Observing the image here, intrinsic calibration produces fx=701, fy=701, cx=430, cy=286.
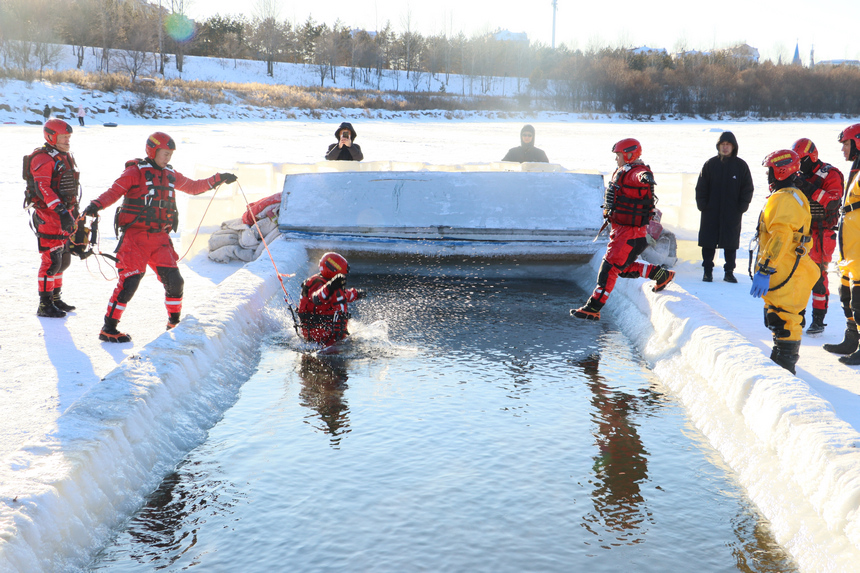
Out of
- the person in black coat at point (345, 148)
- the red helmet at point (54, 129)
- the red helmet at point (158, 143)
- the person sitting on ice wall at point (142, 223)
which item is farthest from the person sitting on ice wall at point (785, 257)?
the person in black coat at point (345, 148)

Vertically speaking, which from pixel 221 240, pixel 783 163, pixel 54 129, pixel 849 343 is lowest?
pixel 849 343

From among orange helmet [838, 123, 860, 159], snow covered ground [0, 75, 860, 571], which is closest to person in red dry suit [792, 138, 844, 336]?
orange helmet [838, 123, 860, 159]

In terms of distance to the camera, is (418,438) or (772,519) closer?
(772,519)

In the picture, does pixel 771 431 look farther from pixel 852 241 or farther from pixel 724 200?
pixel 724 200

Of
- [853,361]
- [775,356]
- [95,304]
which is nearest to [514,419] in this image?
[775,356]

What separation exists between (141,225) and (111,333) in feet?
2.80

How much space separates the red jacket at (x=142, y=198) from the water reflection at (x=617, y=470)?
11.4ft

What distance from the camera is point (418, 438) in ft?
12.9

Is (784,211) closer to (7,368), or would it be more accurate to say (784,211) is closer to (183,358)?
(183,358)

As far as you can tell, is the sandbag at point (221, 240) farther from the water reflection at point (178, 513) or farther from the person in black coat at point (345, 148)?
the water reflection at point (178, 513)

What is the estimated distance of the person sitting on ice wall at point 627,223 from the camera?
5.99m

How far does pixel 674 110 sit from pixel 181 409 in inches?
2475

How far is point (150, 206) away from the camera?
5391mm

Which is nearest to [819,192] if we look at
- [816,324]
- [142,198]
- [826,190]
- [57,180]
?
[826,190]
